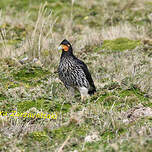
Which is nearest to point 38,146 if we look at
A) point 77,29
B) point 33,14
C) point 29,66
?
point 29,66

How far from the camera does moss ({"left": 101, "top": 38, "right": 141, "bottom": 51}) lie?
11195 mm

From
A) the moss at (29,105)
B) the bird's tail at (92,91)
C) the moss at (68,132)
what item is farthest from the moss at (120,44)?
the moss at (68,132)

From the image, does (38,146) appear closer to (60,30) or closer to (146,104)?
(146,104)

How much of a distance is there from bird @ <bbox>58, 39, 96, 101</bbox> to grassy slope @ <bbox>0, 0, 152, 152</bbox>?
21 cm

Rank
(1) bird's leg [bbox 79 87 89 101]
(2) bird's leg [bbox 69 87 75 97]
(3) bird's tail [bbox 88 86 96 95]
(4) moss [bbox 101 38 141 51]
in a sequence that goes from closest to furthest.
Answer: (1) bird's leg [bbox 79 87 89 101], (2) bird's leg [bbox 69 87 75 97], (3) bird's tail [bbox 88 86 96 95], (4) moss [bbox 101 38 141 51]

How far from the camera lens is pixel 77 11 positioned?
20.2 metres

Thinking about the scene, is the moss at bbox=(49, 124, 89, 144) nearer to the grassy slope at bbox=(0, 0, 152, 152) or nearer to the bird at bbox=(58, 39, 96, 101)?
the grassy slope at bbox=(0, 0, 152, 152)

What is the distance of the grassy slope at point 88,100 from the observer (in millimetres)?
4520

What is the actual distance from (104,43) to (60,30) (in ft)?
14.3

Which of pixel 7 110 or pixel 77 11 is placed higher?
pixel 77 11

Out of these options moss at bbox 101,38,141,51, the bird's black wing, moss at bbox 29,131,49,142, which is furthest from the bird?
moss at bbox 101,38,141,51

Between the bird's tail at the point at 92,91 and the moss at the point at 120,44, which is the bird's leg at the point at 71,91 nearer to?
the bird's tail at the point at 92,91

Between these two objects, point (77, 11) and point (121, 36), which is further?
point (77, 11)

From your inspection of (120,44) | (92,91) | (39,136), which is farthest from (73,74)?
(120,44)
